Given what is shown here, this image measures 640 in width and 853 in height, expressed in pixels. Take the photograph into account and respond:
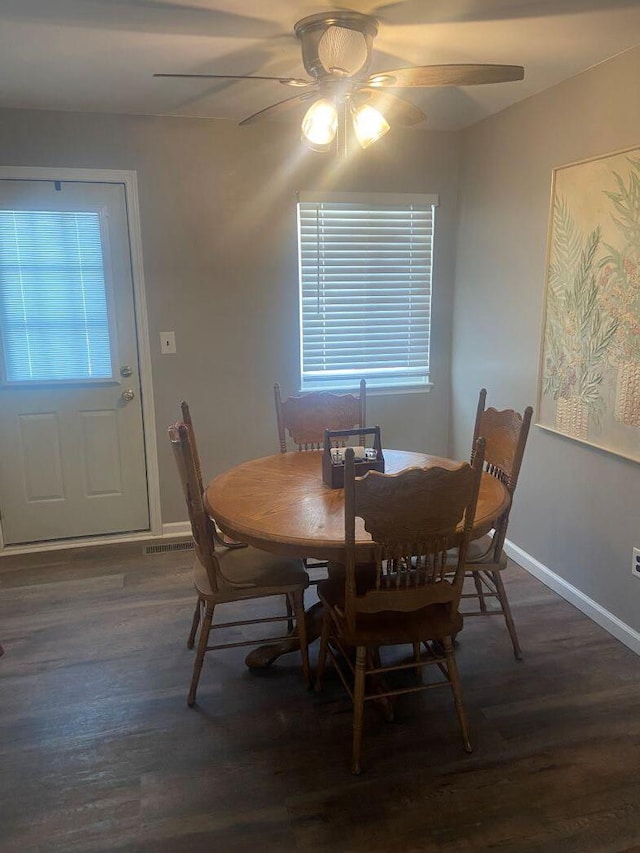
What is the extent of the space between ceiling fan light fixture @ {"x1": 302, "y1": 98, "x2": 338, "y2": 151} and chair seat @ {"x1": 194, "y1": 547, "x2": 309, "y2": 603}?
1518 mm

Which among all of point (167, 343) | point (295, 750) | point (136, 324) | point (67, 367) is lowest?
point (295, 750)

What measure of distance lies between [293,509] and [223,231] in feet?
6.62

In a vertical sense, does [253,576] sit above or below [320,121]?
below

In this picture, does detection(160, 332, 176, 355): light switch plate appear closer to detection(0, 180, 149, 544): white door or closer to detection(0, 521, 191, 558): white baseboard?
detection(0, 180, 149, 544): white door

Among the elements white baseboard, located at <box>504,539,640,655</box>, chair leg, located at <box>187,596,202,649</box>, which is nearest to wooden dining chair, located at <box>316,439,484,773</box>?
Result: chair leg, located at <box>187,596,202,649</box>

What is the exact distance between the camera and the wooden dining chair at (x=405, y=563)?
1.71 meters

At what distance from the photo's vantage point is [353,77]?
6.57 ft

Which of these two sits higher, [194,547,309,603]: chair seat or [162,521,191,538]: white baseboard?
[194,547,309,603]: chair seat

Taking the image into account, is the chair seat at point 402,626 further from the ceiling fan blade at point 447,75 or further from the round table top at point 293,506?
the ceiling fan blade at point 447,75

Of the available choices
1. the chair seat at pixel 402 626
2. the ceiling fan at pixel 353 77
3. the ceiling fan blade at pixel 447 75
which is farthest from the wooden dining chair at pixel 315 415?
the ceiling fan blade at pixel 447 75

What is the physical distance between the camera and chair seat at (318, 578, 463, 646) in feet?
6.25

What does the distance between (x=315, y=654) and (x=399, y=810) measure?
0.83 meters

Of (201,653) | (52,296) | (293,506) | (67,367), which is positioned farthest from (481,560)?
(52,296)

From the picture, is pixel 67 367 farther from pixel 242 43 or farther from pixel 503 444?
pixel 503 444
